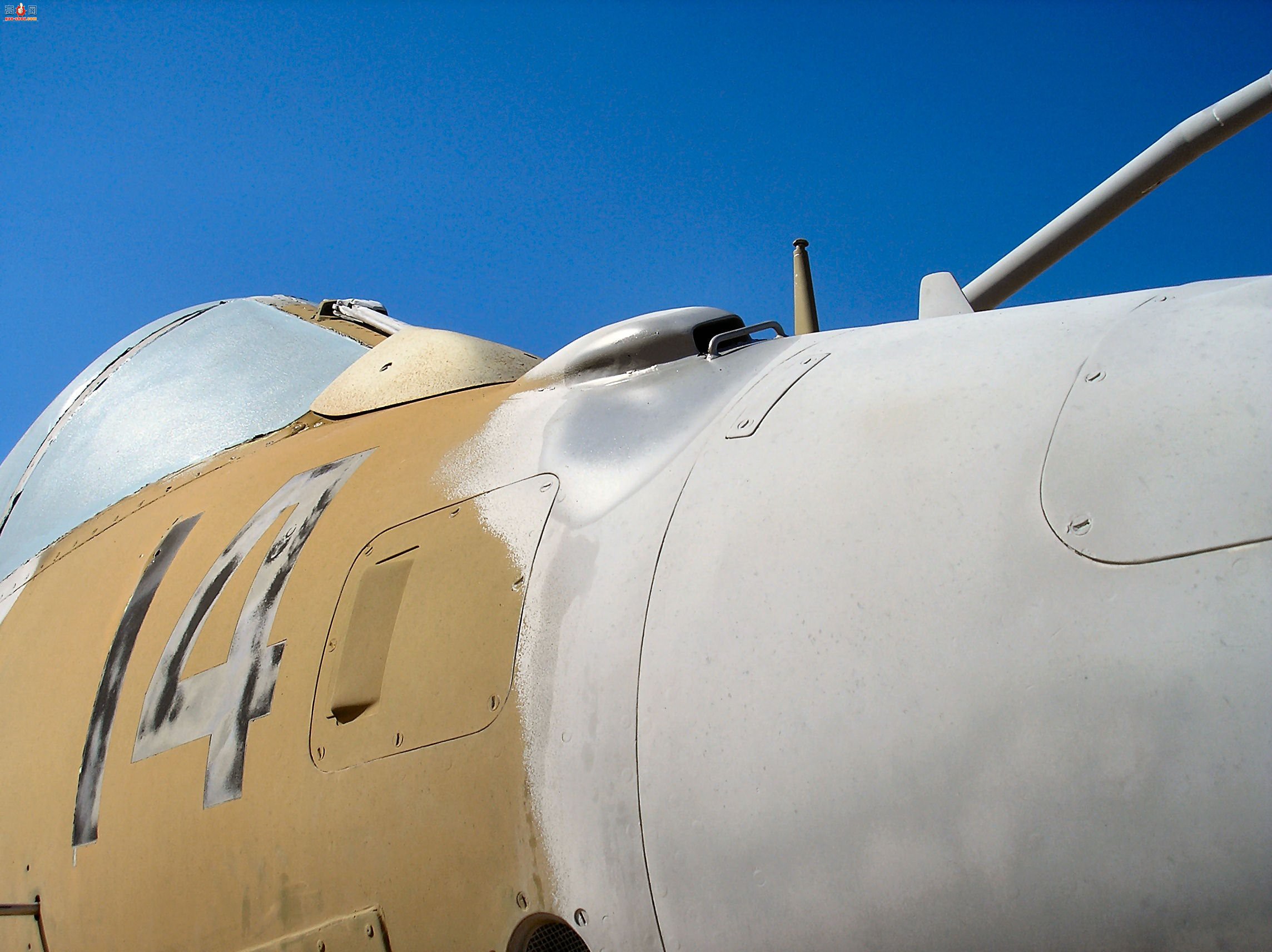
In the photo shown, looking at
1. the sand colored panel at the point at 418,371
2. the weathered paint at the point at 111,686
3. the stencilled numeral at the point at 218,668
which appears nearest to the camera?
the stencilled numeral at the point at 218,668

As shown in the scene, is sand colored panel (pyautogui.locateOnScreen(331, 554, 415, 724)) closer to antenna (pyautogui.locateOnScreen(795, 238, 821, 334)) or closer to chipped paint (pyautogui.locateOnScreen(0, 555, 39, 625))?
chipped paint (pyautogui.locateOnScreen(0, 555, 39, 625))

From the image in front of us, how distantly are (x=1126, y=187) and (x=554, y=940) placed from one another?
6.74 m

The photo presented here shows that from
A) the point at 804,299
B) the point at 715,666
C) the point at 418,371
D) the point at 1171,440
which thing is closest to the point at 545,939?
the point at 715,666

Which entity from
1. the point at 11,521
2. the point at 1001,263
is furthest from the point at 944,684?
the point at 1001,263

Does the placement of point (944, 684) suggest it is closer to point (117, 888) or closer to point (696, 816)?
point (696, 816)

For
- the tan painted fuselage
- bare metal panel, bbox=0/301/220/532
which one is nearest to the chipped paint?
the tan painted fuselage

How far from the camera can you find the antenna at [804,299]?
4988 millimetres

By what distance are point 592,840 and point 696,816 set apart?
0.77ft

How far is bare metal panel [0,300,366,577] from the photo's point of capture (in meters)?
3.90

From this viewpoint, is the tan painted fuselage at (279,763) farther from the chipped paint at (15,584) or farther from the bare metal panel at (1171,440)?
the bare metal panel at (1171,440)

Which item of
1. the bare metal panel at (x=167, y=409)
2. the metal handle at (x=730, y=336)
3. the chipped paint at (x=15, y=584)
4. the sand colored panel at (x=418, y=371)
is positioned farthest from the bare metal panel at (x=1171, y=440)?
the chipped paint at (x=15, y=584)

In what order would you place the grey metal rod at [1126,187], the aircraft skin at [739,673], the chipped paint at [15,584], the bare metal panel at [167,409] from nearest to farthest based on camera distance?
the aircraft skin at [739,673], the chipped paint at [15,584], the bare metal panel at [167,409], the grey metal rod at [1126,187]

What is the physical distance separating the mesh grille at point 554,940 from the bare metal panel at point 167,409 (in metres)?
2.39

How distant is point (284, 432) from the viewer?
3.64 m
